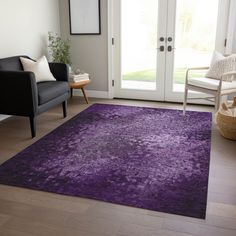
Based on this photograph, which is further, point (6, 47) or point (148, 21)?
point (148, 21)

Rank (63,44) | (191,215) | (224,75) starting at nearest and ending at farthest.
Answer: (191,215)
(224,75)
(63,44)

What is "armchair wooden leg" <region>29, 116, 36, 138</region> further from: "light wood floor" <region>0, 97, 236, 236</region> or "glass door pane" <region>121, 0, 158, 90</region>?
"glass door pane" <region>121, 0, 158, 90</region>

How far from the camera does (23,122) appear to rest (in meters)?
3.97

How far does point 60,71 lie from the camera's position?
411cm

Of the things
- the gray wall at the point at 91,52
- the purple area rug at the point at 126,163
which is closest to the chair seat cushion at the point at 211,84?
the purple area rug at the point at 126,163

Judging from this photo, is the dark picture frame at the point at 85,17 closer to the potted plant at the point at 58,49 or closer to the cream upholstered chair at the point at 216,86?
the potted plant at the point at 58,49

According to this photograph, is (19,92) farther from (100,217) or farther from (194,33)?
(194,33)

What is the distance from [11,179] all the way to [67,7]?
3.38 meters

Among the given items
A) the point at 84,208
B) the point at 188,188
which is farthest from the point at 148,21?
the point at 84,208

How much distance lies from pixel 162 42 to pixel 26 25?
2022 millimetres

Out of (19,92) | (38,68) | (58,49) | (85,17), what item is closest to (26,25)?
(58,49)

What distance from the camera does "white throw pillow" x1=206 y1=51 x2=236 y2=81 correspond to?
3910 millimetres

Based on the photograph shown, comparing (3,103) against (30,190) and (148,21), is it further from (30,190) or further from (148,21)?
(148,21)

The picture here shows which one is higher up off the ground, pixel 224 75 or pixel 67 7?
pixel 67 7
